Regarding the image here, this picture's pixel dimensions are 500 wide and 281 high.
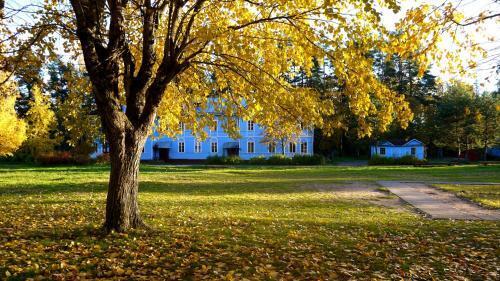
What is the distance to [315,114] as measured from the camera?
7961mm

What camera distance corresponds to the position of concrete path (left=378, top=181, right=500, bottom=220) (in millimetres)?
11688

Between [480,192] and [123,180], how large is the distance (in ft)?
50.1

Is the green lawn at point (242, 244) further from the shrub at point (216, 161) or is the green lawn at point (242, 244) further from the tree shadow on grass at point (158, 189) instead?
the shrub at point (216, 161)

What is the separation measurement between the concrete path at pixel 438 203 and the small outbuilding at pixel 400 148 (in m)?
35.8

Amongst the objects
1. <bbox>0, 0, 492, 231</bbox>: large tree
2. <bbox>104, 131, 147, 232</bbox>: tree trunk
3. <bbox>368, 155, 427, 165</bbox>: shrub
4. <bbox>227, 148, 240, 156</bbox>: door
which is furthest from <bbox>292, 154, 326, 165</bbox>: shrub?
<bbox>104, 131, 147, 232</bbox>: tree trunk

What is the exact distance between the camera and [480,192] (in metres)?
16.8

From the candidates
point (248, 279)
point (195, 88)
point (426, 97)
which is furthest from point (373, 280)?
point (426, 97)

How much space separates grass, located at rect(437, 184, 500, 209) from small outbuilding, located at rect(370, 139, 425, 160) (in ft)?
113

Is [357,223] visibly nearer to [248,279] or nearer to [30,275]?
[248,279]

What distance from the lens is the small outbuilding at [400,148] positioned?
5366 cm

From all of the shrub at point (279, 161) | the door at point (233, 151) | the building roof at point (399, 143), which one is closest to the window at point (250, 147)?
the door at point (233, 151)

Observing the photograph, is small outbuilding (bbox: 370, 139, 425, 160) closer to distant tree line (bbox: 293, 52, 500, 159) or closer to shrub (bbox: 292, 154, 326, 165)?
distant tree line (bbox: 293, 52, 500, 159)

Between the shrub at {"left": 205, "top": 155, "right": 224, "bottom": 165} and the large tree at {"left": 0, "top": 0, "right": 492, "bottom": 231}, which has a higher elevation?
the large tree at {"left": 0, "top": 0, "right": 492, "bottom": 231}

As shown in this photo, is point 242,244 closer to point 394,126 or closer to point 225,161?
point 225,161
